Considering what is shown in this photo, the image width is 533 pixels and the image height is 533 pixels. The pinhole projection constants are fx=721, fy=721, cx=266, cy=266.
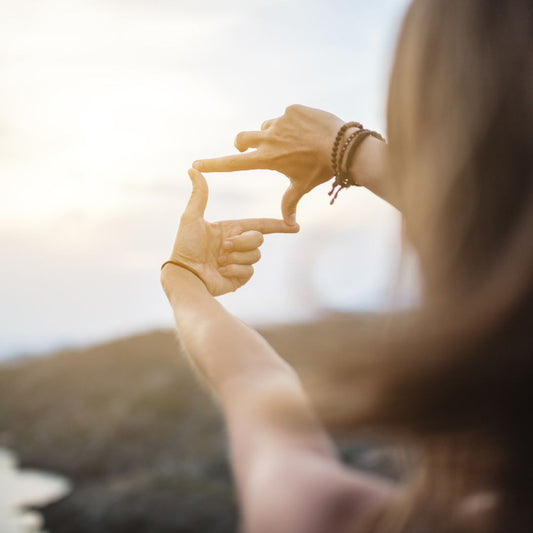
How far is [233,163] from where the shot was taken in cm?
182

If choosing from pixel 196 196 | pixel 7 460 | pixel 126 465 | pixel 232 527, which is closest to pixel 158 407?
pixel 126 465

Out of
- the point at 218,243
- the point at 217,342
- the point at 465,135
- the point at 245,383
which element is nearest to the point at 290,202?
the point at 218,243

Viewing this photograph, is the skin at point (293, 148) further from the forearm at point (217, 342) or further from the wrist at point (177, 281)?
the forearm at point (217, 342)

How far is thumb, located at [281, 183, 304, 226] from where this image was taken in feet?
6.23

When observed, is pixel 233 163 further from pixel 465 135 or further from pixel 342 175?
pixel 465 135

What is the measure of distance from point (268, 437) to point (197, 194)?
95 centimetres

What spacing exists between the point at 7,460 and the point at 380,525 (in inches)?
883

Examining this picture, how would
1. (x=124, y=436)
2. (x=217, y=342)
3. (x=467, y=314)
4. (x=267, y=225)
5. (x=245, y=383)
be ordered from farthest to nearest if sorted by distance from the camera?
(x=124, y=436) → (x=267, y=225) → (x=217, y=342) → (x=245, y=383) → (x=467, y=314)

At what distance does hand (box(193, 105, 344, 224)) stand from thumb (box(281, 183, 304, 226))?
0.05m

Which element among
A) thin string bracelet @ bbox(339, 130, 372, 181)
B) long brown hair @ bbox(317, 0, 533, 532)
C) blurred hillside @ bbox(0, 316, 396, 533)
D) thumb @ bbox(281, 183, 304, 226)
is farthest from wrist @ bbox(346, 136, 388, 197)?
blurred hillside @ bbox(0, 316, 396, 533)

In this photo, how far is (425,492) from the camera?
0.95 meters

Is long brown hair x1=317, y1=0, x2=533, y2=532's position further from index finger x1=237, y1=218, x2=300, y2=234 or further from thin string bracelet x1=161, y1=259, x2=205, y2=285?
index finger x1=237, y1=218, x2=300, y2=234

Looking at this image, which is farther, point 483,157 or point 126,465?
point 126,465

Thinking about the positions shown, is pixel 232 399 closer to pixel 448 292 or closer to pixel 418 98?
pixel 448 292
